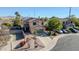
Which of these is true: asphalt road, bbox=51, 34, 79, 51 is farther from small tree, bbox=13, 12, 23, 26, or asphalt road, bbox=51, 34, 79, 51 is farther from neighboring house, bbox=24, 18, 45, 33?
small tree, bbox=13, 12, 23, 26

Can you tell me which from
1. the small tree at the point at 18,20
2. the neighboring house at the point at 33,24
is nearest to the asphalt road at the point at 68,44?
the neighboring house at the point at 33,24

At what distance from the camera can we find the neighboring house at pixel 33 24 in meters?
2.37

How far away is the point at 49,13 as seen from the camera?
7.82 ft

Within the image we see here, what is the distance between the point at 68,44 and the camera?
2412mm

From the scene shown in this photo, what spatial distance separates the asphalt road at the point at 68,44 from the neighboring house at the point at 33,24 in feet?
0.79

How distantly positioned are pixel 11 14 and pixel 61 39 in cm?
58

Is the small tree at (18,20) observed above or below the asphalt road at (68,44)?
above

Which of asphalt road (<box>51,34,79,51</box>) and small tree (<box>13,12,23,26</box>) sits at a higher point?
small tree (<box>13,12,23,26</box>)

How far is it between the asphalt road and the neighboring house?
24 cm

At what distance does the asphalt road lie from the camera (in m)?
2.39

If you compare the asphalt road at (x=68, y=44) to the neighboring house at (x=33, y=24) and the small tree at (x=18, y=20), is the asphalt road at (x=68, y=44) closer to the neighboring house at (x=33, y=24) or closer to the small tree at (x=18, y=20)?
the neighboring house at (x=33, y=24)

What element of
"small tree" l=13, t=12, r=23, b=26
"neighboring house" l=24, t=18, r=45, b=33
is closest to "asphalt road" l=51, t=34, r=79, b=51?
"neighboring house" l=24, t=18, r=45, b=33
